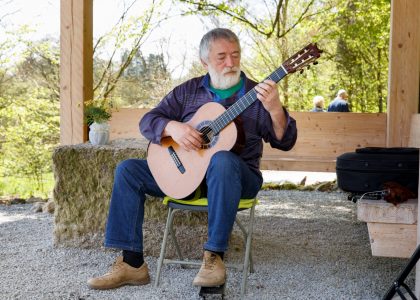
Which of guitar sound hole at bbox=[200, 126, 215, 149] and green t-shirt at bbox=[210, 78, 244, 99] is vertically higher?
green t-shirt at bbox=[210, 78, 244, 99]

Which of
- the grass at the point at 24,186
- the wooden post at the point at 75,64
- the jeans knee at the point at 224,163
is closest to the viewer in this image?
the jeans knee at the point at 224,163

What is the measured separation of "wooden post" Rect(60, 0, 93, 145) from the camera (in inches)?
182

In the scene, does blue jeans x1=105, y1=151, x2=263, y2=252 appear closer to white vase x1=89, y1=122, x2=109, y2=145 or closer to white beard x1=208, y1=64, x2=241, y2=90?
white beard x1=208, y1=64, x2=241, y2=90

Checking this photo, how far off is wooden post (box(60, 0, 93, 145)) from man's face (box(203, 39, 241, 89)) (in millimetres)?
1981

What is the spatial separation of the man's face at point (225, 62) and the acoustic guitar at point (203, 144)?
0.18m

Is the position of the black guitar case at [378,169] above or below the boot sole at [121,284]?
above

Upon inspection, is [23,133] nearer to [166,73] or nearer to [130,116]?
[166,73]

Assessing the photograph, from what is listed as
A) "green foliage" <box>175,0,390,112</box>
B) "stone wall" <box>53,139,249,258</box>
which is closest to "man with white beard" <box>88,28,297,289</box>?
"stone wall" <box>53,139,249,258</box>

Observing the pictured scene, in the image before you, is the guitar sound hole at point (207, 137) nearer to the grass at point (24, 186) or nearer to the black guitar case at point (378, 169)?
the black guitar case at point (378, 169)

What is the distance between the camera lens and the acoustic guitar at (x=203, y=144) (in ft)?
8.57

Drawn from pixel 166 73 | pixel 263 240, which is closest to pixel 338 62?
pixel 166 73

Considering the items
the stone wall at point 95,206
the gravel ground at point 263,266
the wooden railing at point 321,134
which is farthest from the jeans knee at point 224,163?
the wooden railing at point 321,134

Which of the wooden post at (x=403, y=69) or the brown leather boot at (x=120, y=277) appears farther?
the wooden post at (x=403, y=69)

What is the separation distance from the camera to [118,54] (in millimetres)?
9086
